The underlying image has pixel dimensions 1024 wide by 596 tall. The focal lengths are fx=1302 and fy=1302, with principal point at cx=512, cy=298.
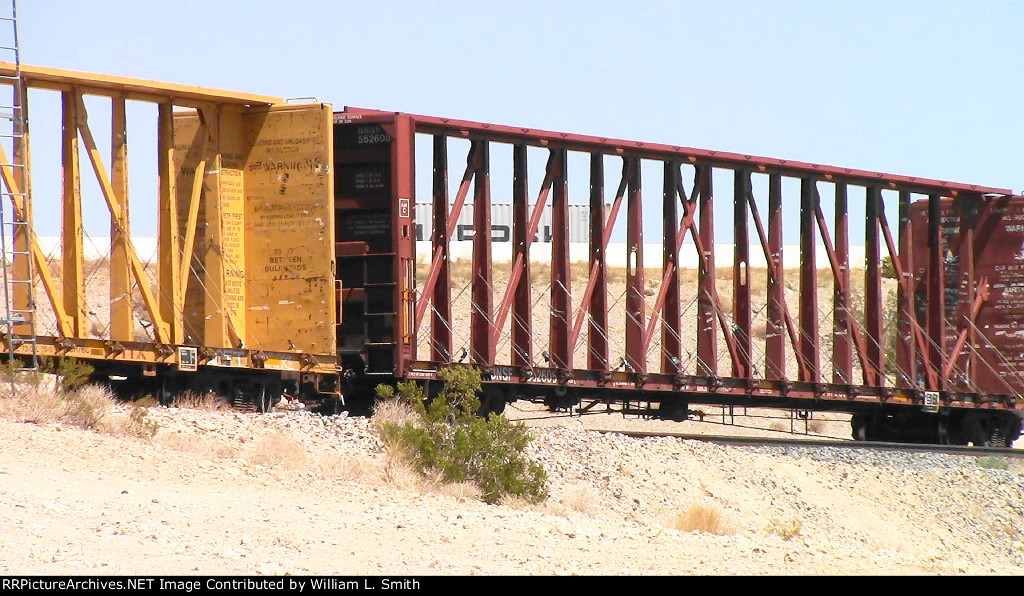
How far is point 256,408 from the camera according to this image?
1722 centimetres

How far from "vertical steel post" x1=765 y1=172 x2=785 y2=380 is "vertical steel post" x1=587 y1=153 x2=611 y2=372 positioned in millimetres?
3387

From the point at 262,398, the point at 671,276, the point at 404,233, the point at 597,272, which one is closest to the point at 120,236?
the point at 262,398

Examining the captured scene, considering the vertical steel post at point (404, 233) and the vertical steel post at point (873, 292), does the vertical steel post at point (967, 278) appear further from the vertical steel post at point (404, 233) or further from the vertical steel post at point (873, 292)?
the vertical steel post at point (404, 233)

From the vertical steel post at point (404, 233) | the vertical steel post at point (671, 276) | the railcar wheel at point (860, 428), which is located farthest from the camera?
the railcar wheel at point (860, 428)

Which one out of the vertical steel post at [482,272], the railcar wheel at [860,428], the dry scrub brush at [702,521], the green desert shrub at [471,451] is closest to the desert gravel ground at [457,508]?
the dry scrub brush at [702,521]

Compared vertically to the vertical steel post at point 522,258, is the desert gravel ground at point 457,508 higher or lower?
lower

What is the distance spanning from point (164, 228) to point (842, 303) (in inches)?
491

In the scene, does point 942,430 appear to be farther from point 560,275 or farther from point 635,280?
point 560,275

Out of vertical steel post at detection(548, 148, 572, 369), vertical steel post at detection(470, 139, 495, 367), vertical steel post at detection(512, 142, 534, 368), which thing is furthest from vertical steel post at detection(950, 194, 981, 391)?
vertical steel post at detection(470, 139, 495, 367)

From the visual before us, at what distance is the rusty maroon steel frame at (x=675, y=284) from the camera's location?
18.9 metres

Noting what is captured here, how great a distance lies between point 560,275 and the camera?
66.4 feet

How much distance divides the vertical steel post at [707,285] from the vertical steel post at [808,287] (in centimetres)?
212
